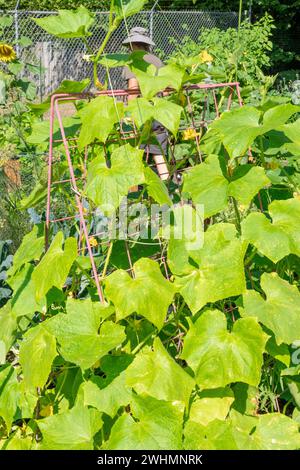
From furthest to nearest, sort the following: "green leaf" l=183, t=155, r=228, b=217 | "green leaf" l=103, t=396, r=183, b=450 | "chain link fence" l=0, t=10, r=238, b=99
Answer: "chain link fence" l=0, t=10, r=238, b=99
"green leaf" l=183, t=155, r=228, b=217
"green leaf" l=103, t=396, r=183, b=450

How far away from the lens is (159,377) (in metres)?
1.53

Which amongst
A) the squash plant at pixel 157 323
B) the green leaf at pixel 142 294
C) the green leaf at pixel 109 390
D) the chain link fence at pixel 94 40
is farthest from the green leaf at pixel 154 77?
the chain link fence at pixel 94 40

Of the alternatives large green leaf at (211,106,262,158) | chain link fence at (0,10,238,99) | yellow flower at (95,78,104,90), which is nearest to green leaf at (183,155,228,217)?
large green leaf at (211,106,262,158)

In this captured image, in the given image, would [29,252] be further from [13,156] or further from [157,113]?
[13,156]

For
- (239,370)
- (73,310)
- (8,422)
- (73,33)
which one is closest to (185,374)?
(239,370)

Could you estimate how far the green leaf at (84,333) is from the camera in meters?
1.49

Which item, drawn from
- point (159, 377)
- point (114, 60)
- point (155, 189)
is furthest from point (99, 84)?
point (159, 377)

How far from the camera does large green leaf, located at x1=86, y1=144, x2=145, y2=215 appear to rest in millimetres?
1583

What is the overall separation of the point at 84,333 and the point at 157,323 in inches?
7.2

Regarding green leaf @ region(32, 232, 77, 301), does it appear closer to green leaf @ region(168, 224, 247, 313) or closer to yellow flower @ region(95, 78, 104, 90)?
green leaf @ region(168, 224, 247, 313)

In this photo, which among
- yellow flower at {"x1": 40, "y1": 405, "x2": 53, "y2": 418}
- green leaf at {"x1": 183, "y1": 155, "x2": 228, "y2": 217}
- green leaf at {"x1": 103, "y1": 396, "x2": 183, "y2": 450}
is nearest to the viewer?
green leaf at {"x1": 103, "y1": 396, "x2": 183, "y2": 450}

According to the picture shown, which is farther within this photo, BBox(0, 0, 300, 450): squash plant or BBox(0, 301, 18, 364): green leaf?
BBox(0, 301, 18, 364): green leaf

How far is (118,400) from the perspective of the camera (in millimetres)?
1548

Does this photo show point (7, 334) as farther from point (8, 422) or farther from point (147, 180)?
point (147, 180)
